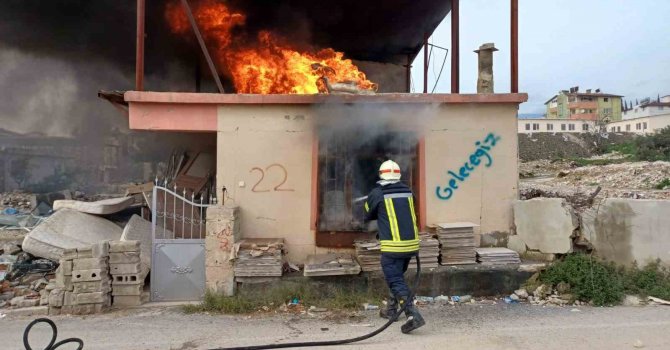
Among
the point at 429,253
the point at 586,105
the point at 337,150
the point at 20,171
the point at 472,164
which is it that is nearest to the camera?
the point at 429,253

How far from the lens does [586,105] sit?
88.3 meters

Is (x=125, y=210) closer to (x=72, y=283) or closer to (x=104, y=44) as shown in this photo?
(x=72, y=283)

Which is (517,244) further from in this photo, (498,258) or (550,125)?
(550,125)

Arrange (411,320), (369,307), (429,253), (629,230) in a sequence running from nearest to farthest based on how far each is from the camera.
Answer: (411,320)
(369,307)
(429,253)
(629,230)

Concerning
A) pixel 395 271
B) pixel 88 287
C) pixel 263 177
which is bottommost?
pixel 88 287

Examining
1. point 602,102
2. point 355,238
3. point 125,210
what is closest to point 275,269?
point 355,238

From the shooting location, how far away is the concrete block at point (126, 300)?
6152mm

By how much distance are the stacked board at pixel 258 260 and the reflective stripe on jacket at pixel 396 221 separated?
180 cm

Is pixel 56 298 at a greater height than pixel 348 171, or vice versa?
pixel 348 171

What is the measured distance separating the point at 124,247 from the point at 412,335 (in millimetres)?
4224

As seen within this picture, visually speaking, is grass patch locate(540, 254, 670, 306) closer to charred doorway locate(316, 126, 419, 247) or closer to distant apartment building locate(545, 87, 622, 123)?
charred doorway locate(316, 126, 419, 247)

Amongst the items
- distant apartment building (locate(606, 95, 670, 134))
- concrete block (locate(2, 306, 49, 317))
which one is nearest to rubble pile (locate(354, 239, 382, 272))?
concrete block (locate(2, 306, 49, 317))

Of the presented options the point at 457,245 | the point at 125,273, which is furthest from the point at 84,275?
the point at 457,245

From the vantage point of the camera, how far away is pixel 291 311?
5.91 m
